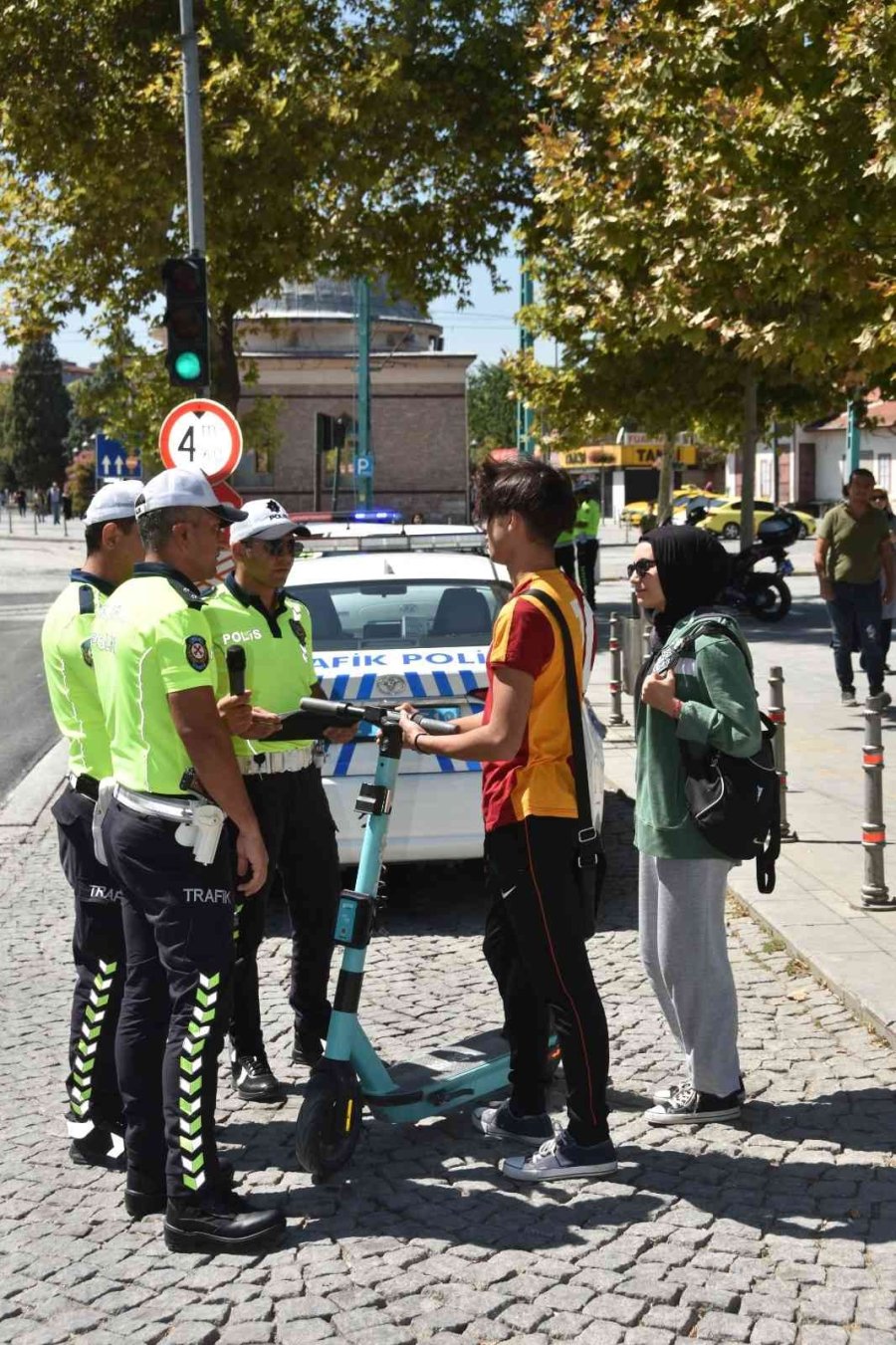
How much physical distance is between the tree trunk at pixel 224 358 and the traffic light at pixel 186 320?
10474 mm

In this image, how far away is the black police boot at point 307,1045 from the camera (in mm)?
5277

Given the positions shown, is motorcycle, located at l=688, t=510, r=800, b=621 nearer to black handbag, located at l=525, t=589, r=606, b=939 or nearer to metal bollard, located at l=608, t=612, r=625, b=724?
metal bollard, located at l=608, t=612, r=625, b=724

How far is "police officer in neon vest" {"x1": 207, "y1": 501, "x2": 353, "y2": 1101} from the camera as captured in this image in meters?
4.96

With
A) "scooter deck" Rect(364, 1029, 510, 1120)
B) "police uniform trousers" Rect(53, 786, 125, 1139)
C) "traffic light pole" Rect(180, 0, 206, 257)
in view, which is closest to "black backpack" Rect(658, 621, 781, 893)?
"scooter deck" Rect(364, 1029, 510, 1120)

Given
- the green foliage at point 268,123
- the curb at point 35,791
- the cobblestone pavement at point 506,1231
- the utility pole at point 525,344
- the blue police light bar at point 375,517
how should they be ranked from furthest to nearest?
the utility pole at point 525,344 < the green foliage at point 268,123 < the blue police light bar at point 375,517 < the curb at point 35,791 < the cobblestone pavement at point 506,1231

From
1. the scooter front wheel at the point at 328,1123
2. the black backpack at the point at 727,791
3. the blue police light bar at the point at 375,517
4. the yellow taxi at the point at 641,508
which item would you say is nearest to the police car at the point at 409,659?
the black backpack at the point at 727,791

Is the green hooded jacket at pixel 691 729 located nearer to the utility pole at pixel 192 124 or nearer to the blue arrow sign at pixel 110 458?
the utility pole at pixel 192 124

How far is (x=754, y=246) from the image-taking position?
33.2ft

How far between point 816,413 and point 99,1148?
72.6ft

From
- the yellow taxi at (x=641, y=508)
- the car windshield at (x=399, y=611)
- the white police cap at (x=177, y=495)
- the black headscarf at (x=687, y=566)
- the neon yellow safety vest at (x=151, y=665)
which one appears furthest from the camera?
the yellow taxi at (x=641, y=508)

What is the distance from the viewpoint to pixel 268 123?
2006cm

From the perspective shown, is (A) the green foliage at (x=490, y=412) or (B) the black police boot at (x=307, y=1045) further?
(A) the green foliage at (x=490, y=412)

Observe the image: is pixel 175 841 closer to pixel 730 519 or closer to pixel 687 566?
pixel 687 566

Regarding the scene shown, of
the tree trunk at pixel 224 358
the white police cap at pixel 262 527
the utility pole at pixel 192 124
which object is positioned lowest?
the white police cap at pixel 262 527
